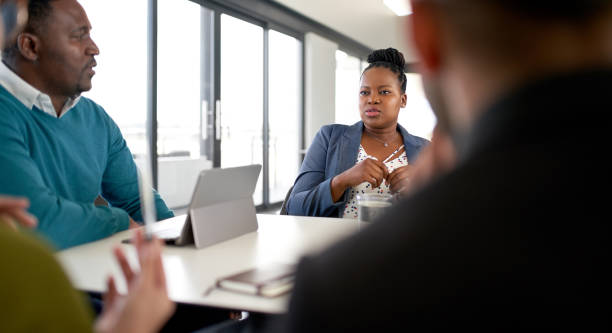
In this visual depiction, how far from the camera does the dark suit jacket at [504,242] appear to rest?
333 mm

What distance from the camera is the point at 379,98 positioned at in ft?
7.79

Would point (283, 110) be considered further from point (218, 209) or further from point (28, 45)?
point (218, 209)

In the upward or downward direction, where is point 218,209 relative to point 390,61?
downward

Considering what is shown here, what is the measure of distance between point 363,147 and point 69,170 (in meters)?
1.31

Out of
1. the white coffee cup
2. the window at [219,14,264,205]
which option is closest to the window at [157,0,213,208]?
the window at [219,14,264,205]

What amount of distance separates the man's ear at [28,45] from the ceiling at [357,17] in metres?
4.17

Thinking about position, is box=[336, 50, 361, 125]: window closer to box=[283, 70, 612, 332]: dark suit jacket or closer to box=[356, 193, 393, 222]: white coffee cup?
box=[356, 193, 393, 222]: white coffee cup

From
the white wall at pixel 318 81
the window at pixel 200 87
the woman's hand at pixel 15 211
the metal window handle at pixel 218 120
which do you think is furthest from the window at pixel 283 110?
the woman's hand at pixel 15 211

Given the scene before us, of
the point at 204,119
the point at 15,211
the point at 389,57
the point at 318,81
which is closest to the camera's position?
the point at 15,211

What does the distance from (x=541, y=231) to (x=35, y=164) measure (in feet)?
5.07

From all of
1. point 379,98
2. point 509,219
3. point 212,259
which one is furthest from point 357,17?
point 509,219

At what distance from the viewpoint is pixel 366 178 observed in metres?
1.91

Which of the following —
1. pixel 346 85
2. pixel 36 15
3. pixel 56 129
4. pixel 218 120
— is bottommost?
pixel 56 129

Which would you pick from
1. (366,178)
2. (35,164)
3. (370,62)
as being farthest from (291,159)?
(35,164)
